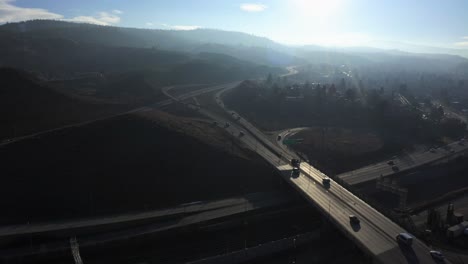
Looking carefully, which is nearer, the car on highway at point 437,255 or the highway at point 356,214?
the car on highway at point 437,255

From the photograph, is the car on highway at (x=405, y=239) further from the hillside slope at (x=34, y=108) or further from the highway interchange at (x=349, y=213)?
the hillside slope at (x=34, y=108)

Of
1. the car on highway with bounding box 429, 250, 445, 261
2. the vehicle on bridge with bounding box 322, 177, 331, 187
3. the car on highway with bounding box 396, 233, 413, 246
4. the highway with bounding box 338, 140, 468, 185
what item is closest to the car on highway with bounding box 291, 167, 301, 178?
the vehicle on bridge with bounding box 322, 177, 331, 187

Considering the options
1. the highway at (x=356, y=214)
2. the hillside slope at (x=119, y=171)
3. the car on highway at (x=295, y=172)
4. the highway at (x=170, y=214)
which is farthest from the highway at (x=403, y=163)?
the highway at (x=170, y=214)

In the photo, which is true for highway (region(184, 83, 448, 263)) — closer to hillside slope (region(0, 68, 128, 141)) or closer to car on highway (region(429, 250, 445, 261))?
car on highway (region(429, 250, 445, 261))

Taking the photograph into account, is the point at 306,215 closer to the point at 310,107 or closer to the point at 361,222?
the point at 361,222

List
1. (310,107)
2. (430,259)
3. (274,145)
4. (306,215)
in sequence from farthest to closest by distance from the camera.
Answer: (310,107)
(274,145)
(306,215)
(430,259)

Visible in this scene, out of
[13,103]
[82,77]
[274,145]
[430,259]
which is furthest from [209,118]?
[82,77]

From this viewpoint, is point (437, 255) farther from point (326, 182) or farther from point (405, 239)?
point (326, 182)
